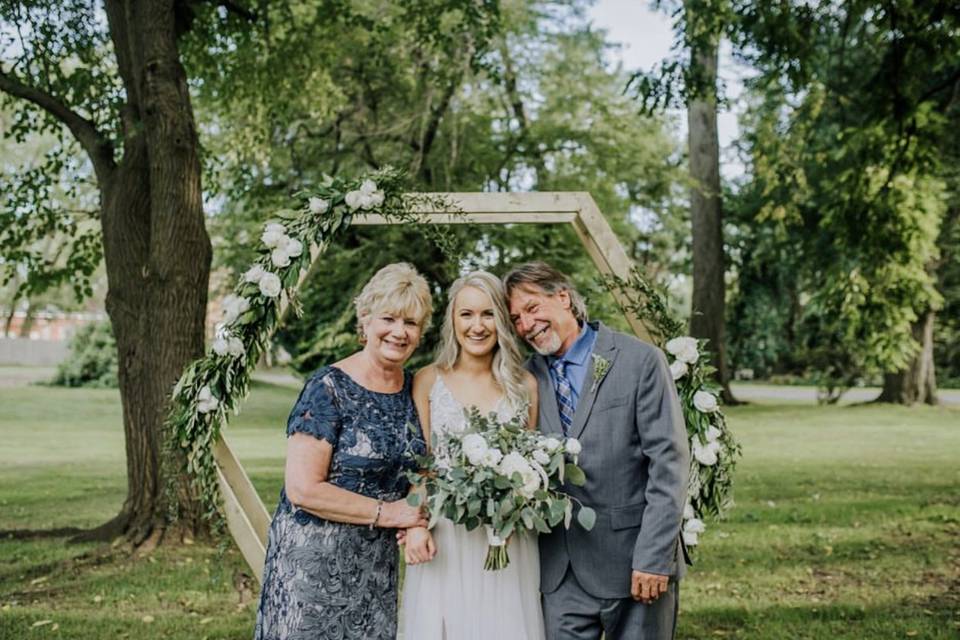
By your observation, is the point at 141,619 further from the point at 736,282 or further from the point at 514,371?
the point at 736,282

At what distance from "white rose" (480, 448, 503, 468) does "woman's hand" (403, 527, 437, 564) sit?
377mm

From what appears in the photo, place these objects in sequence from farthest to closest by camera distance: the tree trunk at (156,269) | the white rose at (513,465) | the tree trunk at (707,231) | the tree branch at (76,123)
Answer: the tree trunk at (707,231), the tree branch at (76,123), the tree trunk at (156,269), the white rose at (513,465)

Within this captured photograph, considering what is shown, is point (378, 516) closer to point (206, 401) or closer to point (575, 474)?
point (575, 474)

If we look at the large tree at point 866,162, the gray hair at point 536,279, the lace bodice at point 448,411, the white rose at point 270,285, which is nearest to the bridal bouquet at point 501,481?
the lace bodice at point 448,411

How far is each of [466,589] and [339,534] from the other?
0.52 m

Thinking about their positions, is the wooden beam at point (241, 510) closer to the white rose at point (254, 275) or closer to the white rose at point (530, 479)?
the white rose at point (254, 275)

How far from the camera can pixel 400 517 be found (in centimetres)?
337

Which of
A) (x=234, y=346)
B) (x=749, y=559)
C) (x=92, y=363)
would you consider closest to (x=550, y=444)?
(x=234, y=346)

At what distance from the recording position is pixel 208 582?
6.64m

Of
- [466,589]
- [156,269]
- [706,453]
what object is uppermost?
[156,269]

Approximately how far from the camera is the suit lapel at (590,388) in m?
3.48

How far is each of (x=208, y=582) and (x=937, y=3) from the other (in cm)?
732

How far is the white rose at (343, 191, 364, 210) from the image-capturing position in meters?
4.30

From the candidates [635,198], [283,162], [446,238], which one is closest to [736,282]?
[635,198]
